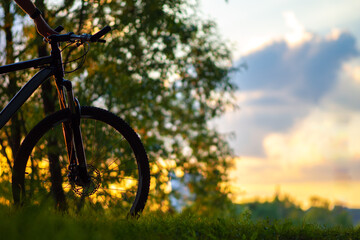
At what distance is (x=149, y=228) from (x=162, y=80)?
19.2ft

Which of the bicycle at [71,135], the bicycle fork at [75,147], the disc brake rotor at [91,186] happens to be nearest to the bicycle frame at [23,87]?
the bicycle at [71,135]

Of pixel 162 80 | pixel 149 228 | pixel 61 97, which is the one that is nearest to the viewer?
pixel 149 228

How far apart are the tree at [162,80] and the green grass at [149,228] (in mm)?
2386

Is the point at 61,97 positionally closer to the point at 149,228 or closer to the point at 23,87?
the point at 23,87

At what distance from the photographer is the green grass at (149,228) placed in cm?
298

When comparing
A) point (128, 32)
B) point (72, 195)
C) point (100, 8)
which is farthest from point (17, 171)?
point (128, 32)

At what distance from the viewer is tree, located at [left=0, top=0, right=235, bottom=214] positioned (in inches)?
285

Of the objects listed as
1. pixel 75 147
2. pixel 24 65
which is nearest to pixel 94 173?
pixel 75 147

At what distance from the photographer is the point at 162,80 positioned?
29.5 feet

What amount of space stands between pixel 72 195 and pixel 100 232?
29.1 inches

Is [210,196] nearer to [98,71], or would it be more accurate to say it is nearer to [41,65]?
[98,71]

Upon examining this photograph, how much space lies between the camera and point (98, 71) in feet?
26.8

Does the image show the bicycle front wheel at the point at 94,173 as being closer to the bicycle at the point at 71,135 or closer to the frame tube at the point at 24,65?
the bicycle at the point at 71,135

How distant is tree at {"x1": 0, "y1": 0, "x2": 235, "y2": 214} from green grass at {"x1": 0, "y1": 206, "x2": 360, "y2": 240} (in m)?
2.39
